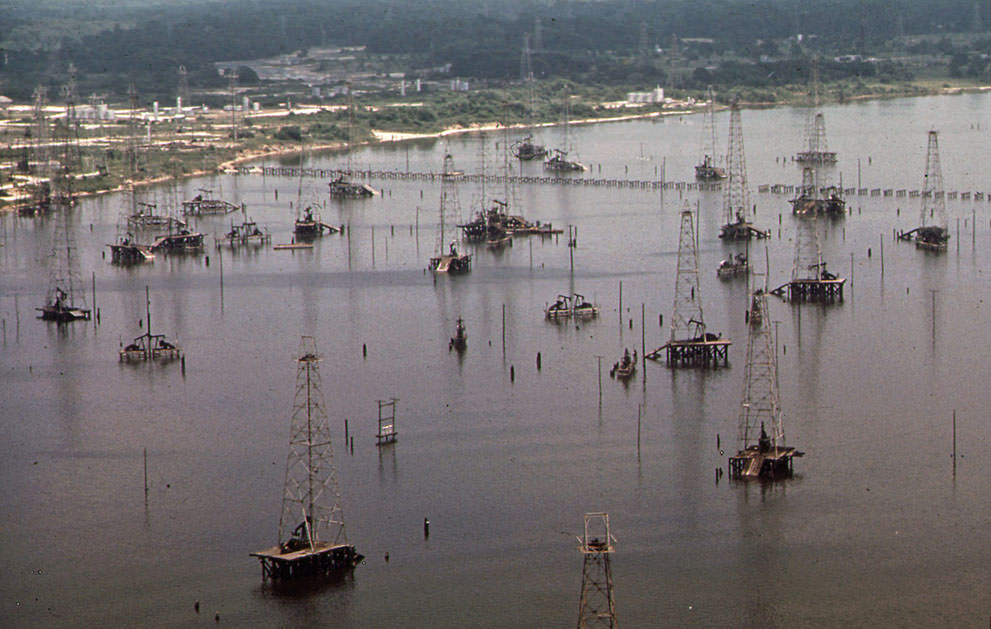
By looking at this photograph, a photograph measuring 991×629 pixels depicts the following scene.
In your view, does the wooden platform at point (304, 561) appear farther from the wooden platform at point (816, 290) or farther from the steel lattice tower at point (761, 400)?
the wooden platform at point (816, 290)

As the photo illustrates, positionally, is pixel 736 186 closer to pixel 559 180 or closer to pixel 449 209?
pixel 449 209

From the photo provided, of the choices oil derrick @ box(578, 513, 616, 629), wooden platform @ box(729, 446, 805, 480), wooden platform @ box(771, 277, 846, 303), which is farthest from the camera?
wooden platform @ box(771, 277, 846, 303)

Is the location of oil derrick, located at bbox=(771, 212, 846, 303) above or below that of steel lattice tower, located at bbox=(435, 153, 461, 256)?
below

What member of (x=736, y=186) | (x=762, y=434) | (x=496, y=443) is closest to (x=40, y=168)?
(x=736, y=186)

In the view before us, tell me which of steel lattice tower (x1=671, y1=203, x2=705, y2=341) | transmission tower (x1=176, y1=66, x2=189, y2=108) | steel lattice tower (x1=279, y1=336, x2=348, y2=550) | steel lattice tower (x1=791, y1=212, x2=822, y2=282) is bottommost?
steel lattice tower (x1=279, y1=336, x2=348, y2=550)

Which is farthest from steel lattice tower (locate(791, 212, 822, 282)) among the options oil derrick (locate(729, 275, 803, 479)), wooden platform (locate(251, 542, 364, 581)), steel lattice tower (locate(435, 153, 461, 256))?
wooden platform (locate(251, 542, 364, 581))

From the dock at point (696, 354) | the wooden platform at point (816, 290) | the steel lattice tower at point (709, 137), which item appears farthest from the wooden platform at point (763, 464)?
the steel lattice tower at point (709, 137)

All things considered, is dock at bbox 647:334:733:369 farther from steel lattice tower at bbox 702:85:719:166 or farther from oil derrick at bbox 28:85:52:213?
steel lattice tower at bbox 702:85:719:166
